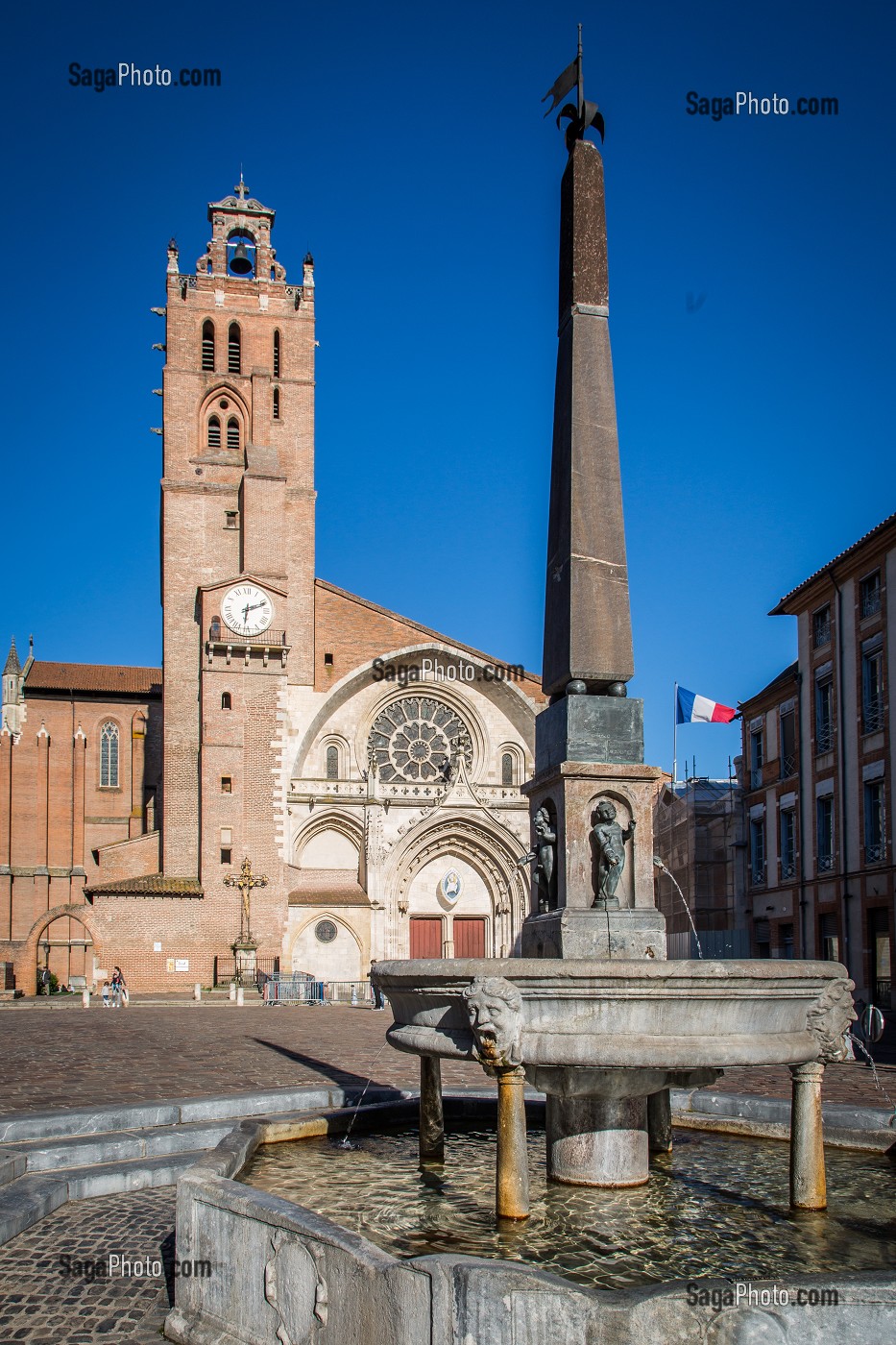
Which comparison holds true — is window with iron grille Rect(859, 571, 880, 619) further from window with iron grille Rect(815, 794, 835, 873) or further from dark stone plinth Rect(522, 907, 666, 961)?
dark stone plinth Rect(522, 907, 666, 961)

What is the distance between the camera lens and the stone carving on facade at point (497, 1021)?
595cm

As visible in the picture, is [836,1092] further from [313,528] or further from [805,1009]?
[313,528]

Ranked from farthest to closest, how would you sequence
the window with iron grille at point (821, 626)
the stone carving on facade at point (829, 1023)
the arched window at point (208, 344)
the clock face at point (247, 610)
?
the arched window at point (208, 344), the clock face at point (247, 610), the window with iron grille at point (821, 626), the stone carving on facade at point (829, 1023)

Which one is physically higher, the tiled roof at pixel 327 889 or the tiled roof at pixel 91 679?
the tiled roof at pixel 91 679

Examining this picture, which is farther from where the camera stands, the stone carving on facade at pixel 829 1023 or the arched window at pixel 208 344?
the arched window at pixel 208 344

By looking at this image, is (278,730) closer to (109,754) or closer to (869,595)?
(109,754)

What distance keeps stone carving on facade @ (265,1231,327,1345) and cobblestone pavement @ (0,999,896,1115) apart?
654cm

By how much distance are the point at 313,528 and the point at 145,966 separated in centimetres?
1640

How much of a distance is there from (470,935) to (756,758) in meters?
11.9

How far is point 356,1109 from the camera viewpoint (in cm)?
899

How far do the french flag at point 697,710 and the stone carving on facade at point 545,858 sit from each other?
27.3 meters

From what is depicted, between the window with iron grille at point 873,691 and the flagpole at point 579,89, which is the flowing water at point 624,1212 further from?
the window with iron grille at point 873,691

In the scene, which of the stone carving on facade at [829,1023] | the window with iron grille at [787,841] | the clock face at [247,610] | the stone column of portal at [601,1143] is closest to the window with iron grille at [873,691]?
the window with iron grille at [787,841]

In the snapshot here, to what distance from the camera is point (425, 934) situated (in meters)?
43.1
